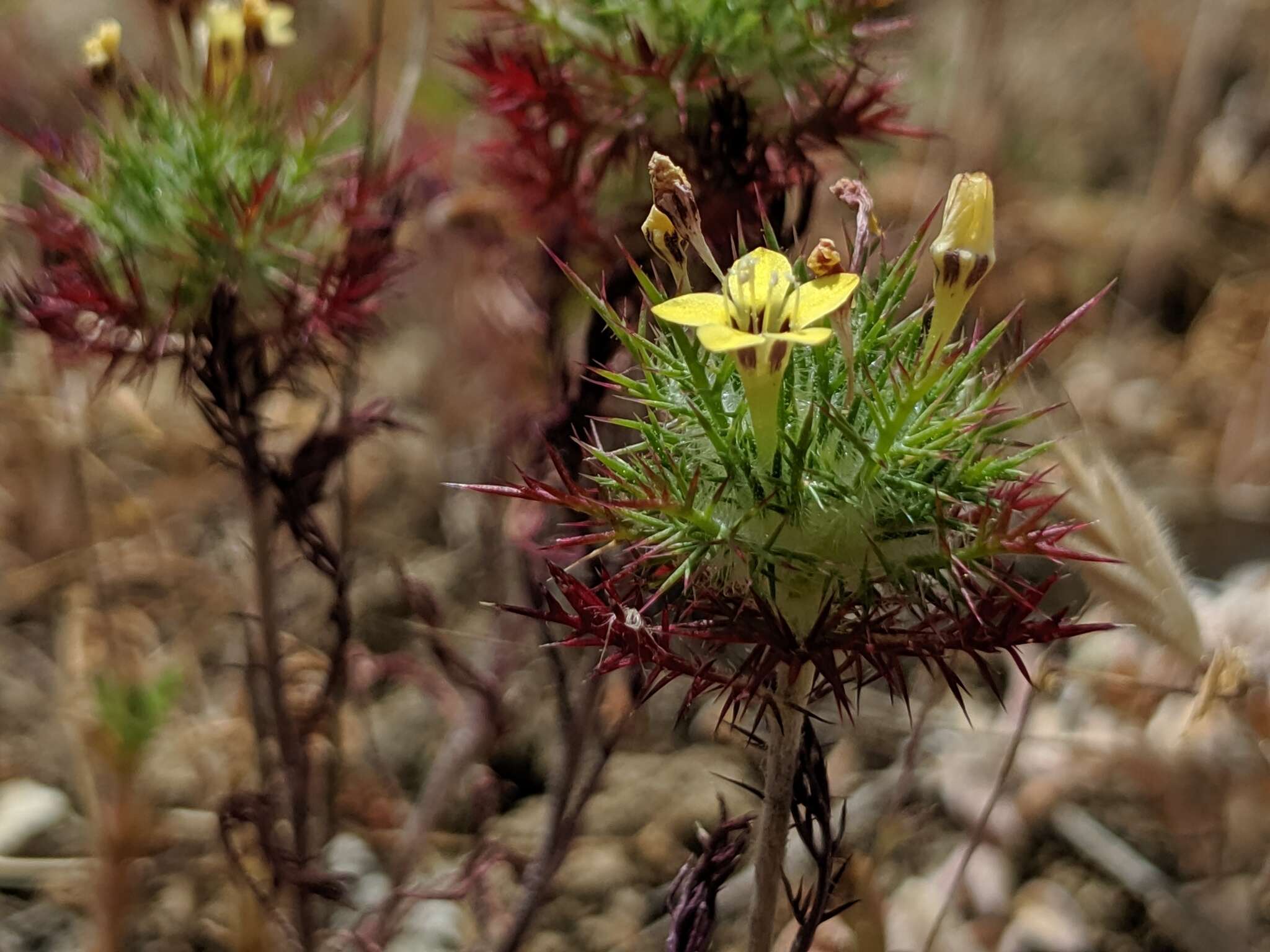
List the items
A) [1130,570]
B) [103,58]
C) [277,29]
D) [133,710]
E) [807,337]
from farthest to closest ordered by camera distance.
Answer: [133,710]
[277,29]
[103,58]
[1130,570]
[807,337]

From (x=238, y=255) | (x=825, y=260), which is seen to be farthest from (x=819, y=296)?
(x=238, y=255)

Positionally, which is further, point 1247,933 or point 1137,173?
point 1137,173

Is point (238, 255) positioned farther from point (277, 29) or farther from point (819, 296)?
point (819, 296)

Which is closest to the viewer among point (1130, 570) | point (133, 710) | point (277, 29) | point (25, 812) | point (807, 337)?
point (807, 337)

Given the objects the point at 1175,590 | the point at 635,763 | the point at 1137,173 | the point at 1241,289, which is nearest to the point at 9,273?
the point at 635,763

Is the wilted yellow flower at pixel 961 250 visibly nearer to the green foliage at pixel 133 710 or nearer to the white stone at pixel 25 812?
the green foliage at pixel 133 710

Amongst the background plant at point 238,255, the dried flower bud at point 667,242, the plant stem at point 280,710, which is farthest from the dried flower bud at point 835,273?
the plant stem at point 280,710

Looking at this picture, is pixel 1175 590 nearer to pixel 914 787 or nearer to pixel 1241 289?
pixel 914 787
